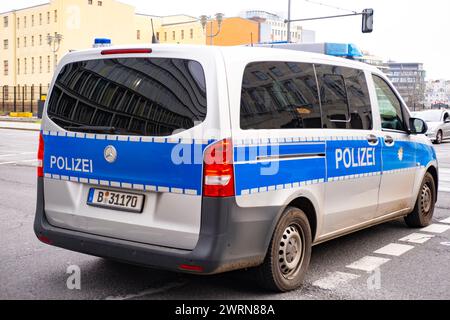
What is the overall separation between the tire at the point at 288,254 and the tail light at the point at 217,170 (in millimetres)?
695

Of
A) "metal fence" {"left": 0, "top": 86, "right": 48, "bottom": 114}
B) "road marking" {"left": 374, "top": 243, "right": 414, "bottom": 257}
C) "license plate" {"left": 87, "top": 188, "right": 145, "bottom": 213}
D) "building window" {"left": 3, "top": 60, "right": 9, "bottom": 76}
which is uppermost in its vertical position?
"building window" {"left": 3, "top": 60, "right": 9, "bottom": 76}

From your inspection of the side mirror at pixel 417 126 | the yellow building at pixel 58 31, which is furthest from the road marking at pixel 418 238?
the yellow building at pixel 58 31

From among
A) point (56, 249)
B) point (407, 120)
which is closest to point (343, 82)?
point (407, 120)

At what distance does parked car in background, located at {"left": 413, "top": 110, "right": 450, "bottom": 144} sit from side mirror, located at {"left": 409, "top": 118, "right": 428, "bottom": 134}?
18.2 meters

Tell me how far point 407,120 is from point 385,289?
2.53 meters

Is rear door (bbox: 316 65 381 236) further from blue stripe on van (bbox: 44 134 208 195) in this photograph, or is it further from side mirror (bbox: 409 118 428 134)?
blue stripe on van (bbox: 44 134 208 195)

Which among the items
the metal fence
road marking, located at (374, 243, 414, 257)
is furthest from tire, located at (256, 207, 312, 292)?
the metal fence

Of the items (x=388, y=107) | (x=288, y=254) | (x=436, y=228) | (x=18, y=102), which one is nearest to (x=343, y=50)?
(x=388, y=107)

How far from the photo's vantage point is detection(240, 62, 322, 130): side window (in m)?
4.41

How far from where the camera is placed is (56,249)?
615cm

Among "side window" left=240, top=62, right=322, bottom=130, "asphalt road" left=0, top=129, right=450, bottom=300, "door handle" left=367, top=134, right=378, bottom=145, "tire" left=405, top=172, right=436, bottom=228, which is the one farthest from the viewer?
"tire" left=405, top=172, right=436, bottom=228

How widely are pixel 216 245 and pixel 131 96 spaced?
4.19 feet

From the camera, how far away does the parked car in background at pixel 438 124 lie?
80.5 feet

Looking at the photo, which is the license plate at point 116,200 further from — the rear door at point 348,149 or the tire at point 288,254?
the rear door at point 348,149
